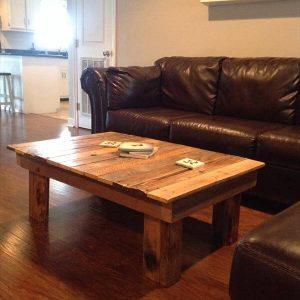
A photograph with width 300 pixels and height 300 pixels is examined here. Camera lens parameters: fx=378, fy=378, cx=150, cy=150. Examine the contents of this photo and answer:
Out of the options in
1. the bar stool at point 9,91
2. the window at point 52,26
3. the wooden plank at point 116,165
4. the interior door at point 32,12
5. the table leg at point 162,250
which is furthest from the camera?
the window at point 52,26

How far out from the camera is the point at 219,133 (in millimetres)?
2479

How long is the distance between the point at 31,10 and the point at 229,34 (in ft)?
16.1

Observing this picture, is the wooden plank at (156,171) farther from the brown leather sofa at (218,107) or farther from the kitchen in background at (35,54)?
the kitchen in background at (35,54)

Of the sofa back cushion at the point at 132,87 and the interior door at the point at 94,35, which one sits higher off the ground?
the interior door at the point at 94,35

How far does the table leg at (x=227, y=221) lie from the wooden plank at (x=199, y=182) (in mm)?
213

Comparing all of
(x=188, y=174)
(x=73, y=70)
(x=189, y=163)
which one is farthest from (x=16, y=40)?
(x=188, y=174)

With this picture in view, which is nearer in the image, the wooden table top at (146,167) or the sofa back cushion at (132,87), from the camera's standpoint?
the wooden table top at (146,167)

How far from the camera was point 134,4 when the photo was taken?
4.22 metres

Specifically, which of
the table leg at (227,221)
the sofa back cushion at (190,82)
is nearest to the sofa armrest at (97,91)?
the sofa back cushion at (190,82)

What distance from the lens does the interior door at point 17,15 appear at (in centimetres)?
679

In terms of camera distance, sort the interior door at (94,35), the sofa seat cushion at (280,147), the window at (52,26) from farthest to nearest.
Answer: the window at (52,26) → the interior door at (94,35) → the sofa seat cushion at (280,147)

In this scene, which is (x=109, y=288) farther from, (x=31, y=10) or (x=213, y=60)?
(x=31, y=10)

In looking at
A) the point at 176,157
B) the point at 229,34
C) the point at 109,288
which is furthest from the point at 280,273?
the point at 229,34

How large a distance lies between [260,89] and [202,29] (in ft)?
3.70
